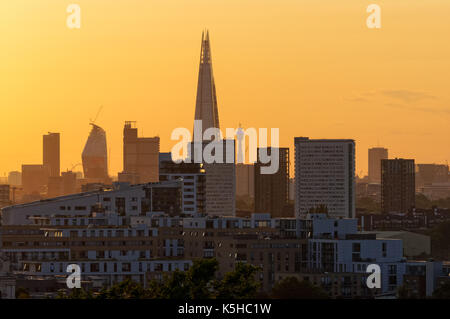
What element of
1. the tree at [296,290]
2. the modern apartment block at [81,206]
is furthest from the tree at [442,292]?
the modern apartment block at [81,206]

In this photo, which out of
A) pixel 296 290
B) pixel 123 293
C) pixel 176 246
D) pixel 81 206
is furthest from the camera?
pixel 81 206

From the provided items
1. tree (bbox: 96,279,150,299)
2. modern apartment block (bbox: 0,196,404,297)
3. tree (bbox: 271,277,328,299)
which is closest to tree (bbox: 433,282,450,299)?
tree (bbox: 271,277,328,299)

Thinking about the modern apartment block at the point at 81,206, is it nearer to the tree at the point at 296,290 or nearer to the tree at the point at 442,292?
the tree at the point at 296,290

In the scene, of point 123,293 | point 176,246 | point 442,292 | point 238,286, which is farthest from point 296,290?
point 238,286

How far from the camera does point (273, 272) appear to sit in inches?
4879

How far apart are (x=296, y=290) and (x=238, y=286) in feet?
150

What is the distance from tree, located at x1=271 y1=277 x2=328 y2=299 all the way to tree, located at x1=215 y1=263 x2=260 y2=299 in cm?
4220

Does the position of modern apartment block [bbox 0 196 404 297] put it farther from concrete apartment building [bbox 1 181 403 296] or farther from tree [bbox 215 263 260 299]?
tree [bbox 215 263 260 299]

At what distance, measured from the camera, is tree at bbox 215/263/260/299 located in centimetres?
5666

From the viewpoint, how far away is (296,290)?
104 metres

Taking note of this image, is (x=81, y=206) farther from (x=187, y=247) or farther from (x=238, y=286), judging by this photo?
(x=238, y=286)

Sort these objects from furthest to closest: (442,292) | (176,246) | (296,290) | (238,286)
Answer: (176,246)
(296,290)
(442,292)
(238,286)
